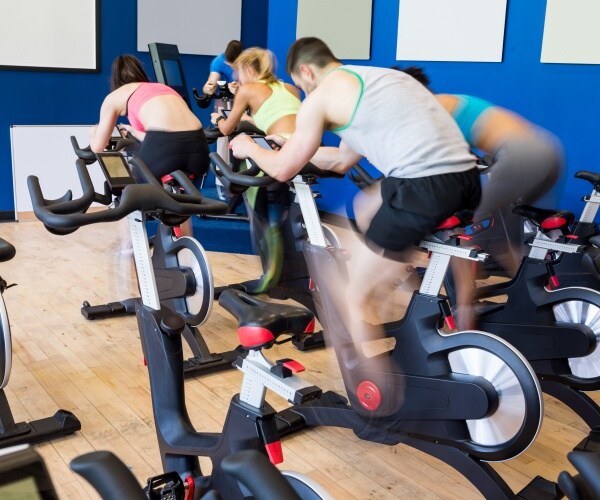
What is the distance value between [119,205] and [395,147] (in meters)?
1.00

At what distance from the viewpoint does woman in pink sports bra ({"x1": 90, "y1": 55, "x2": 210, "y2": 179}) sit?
3.78 meters

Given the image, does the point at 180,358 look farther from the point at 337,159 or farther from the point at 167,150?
the point at 167,150

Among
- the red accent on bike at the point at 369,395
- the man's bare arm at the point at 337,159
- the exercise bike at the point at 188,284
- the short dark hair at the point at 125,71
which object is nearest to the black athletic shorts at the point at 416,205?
the red accent on bike at the point at 369,395

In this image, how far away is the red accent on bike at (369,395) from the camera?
2.54 meters

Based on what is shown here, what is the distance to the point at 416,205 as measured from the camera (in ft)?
7.89

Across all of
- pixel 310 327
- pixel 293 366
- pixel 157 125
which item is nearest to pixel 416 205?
pixel 310 327

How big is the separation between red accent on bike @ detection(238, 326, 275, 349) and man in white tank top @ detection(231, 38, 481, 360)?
3.24 ft

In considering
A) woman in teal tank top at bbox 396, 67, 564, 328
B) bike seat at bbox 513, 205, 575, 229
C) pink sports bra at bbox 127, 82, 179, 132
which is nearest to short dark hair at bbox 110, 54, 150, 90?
pink sports bra at bbox 127, 82, 179, 132

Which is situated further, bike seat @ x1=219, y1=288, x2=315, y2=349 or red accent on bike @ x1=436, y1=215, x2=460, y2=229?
red accent on bike @ x1=436, y1=215, x2=460, y2=229

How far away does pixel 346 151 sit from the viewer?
10.1ft

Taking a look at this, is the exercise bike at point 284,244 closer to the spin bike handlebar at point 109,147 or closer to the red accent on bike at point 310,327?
the spin bike handlebar at point 109,147

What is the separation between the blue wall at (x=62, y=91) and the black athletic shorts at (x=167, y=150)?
138 inches

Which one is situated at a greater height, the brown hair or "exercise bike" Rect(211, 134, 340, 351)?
the brown hair

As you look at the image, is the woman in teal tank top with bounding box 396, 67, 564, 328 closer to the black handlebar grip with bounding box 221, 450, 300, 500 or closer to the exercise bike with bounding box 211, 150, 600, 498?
the exercise bike with bounding box 211, 150, 600, 498
